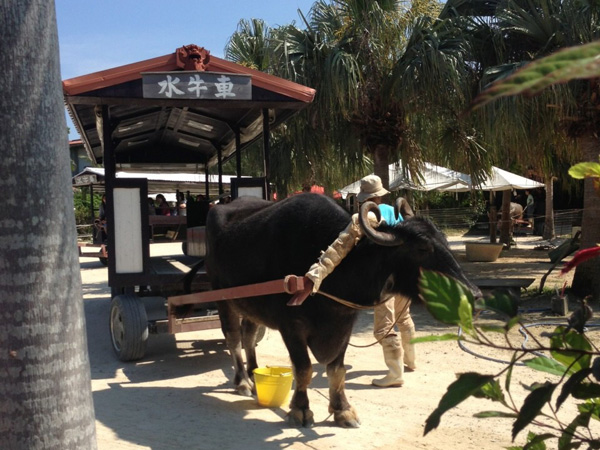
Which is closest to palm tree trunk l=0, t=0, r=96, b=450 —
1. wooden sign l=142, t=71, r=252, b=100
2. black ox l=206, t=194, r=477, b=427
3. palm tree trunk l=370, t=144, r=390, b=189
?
black ox l=206, t=194, r=477, b=427

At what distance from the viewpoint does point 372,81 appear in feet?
36.8

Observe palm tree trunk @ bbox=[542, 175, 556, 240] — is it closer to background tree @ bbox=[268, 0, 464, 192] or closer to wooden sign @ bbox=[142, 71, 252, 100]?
background tree @ bbox=[268, 0, 464, 192]

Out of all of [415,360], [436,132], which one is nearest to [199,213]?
[415,360]

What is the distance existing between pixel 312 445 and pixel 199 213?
4.84 meters

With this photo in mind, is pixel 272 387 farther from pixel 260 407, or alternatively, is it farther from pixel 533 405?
pixel 533 405

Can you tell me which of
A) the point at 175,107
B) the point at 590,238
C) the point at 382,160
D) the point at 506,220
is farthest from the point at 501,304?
the point at 506,220

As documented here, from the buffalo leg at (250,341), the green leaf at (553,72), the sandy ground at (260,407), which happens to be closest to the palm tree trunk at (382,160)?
the sandy ground at (260,407)

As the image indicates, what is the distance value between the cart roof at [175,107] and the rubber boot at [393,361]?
2.63 meters

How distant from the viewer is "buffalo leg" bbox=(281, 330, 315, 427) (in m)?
4.77

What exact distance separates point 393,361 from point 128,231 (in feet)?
10.1

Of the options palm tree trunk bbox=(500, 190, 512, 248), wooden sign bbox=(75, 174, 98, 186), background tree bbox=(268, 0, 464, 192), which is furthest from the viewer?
palm tree trunk bbox=(500, 190, 512, 248)

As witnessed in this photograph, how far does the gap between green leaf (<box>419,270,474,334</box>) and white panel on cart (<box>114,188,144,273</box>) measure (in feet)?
18.9

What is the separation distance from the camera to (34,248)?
2.27 m

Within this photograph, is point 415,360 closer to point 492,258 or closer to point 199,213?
point 199,213
